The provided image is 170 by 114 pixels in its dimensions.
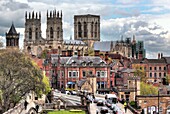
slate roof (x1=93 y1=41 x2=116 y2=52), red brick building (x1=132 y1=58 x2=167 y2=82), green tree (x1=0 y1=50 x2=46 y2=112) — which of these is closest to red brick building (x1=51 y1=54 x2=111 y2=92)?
green tree (x1=0 y1=50 x2=46 y2=112)

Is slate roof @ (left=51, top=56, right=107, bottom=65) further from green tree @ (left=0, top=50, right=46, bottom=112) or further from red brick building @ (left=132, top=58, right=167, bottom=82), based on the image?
red brick building @ (left=132, top=58, right=167, bottom=82)

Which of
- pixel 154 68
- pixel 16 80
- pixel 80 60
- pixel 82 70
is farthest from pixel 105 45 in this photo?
pixel 16 80

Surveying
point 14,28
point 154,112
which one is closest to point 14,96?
point 154,112

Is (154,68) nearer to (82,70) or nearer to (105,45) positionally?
(82,70)

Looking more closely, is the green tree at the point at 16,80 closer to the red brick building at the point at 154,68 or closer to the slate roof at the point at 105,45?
the red brick building at the point at 154,68

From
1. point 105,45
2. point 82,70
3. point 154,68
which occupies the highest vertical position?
point 105,45

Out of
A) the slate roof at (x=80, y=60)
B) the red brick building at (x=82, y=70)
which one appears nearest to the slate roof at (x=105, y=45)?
the slate roof at (x=80, y=60)

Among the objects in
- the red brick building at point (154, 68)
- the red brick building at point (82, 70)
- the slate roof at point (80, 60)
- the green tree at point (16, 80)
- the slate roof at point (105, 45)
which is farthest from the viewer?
the slate roof at point (105, 45)

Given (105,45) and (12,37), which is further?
(105,45)

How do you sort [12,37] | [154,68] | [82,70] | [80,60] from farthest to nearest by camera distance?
1. [12,37]
2. [154,68]
3. [80,60]
4. [82,70]

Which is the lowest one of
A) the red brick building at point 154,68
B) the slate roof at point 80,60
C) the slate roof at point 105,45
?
the red brick building at point 154,68

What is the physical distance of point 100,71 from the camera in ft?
282

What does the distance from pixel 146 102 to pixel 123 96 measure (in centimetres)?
692

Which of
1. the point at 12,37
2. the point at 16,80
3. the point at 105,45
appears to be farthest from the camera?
the point at 105,45
